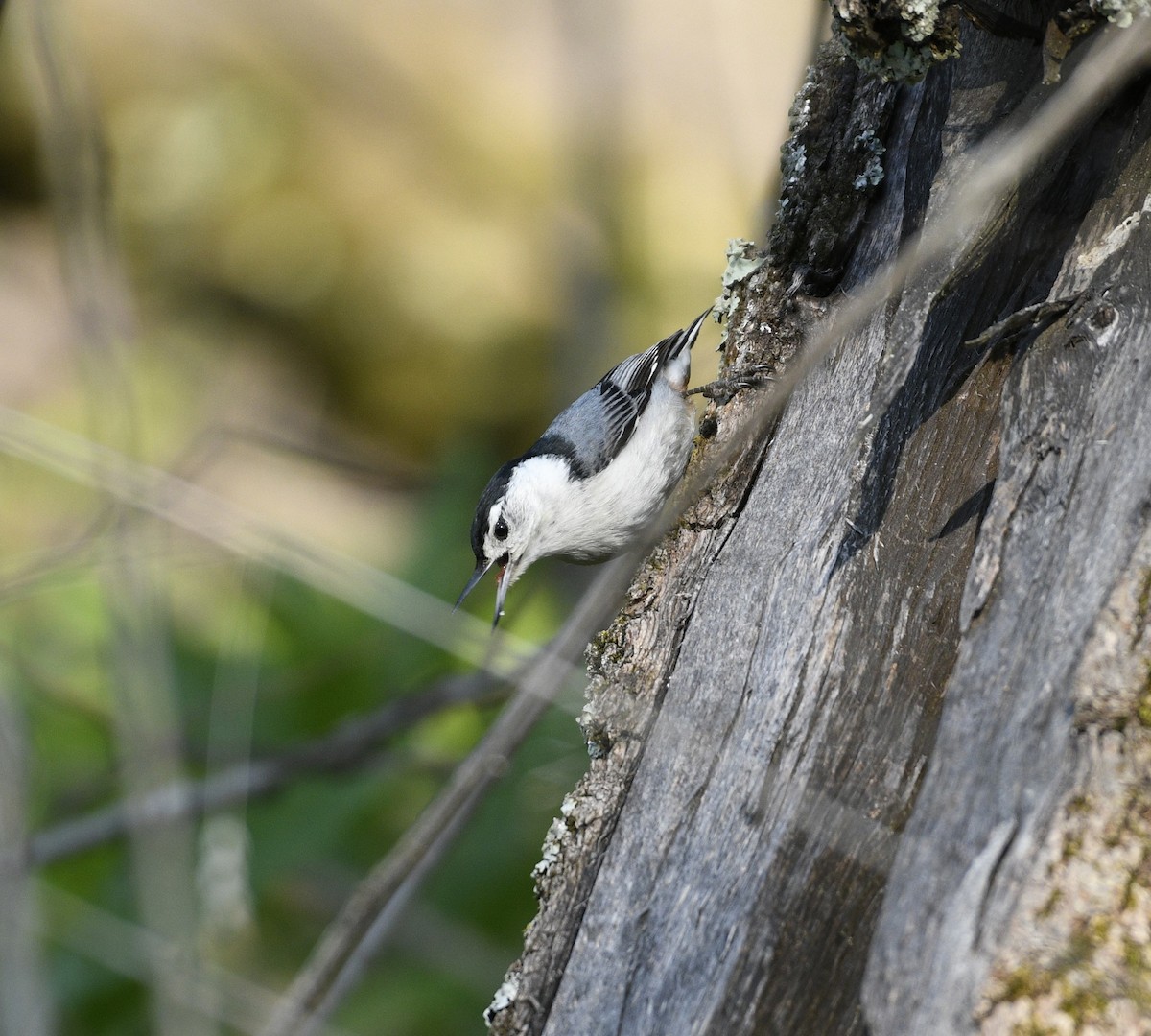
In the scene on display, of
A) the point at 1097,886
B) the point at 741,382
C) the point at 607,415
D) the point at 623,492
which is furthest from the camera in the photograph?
the point at 607,415

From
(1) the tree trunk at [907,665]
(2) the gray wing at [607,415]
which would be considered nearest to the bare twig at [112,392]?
(1) the tree trunk at [907,665]

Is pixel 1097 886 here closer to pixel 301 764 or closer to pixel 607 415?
pixel 607 415

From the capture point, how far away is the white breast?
2.79m

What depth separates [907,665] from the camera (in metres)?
1.33

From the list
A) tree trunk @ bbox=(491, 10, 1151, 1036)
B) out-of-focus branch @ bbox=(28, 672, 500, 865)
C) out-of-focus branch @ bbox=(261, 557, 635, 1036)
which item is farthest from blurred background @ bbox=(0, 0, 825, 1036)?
out-of-focus branch @ bbox=(261, 557, 635, 1036)

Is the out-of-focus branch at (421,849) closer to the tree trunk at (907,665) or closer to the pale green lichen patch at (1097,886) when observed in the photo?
the tree trunk at (907,665)

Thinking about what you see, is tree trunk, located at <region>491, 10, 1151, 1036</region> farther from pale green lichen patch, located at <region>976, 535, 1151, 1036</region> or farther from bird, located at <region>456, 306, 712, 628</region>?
bird, located at <region>456, 306, 712, 628</region>

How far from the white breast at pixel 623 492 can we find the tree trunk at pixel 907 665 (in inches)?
44.6

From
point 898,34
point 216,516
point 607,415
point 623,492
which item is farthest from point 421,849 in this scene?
point 607,415

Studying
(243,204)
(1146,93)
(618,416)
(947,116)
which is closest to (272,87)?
(243,204)

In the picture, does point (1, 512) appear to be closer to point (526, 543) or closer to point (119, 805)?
point (119, 805)

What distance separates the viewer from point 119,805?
2957 mm

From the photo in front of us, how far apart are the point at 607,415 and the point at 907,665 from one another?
1788 mm

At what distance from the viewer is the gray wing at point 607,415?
2.96m
